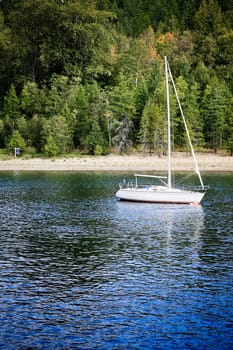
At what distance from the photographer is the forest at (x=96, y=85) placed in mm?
125562

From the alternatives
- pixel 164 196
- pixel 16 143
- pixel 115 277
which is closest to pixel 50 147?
pixel 16 143

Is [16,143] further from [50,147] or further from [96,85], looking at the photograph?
[96,85]

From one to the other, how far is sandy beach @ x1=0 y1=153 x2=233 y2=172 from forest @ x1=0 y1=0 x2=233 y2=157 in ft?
9.50

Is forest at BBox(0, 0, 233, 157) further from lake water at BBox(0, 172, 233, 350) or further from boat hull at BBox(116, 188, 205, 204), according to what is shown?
lake water at BBox(0, 172, 233, 350)

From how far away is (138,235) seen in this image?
5031cm

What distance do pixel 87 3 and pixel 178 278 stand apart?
117m

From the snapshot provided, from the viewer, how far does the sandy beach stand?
116 meters

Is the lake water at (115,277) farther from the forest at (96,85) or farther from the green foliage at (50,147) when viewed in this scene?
the forest at (96,85)

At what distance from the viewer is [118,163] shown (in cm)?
12012

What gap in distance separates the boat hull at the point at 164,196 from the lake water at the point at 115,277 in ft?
5.63

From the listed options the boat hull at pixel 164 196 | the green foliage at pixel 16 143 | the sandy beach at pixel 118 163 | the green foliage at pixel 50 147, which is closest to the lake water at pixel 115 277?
the boat hull at pixel 164 196

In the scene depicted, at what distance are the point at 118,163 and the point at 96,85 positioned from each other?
23823mm

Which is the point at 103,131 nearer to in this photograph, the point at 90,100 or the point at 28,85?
the point at 90,100

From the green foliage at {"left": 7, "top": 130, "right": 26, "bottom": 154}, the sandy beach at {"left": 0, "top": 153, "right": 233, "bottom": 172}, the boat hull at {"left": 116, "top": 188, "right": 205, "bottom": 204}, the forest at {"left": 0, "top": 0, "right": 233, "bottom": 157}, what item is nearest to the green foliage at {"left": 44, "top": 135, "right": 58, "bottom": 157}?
the forest at {"left": 0, "top": 0, "right": 233, "bottom": 157}
